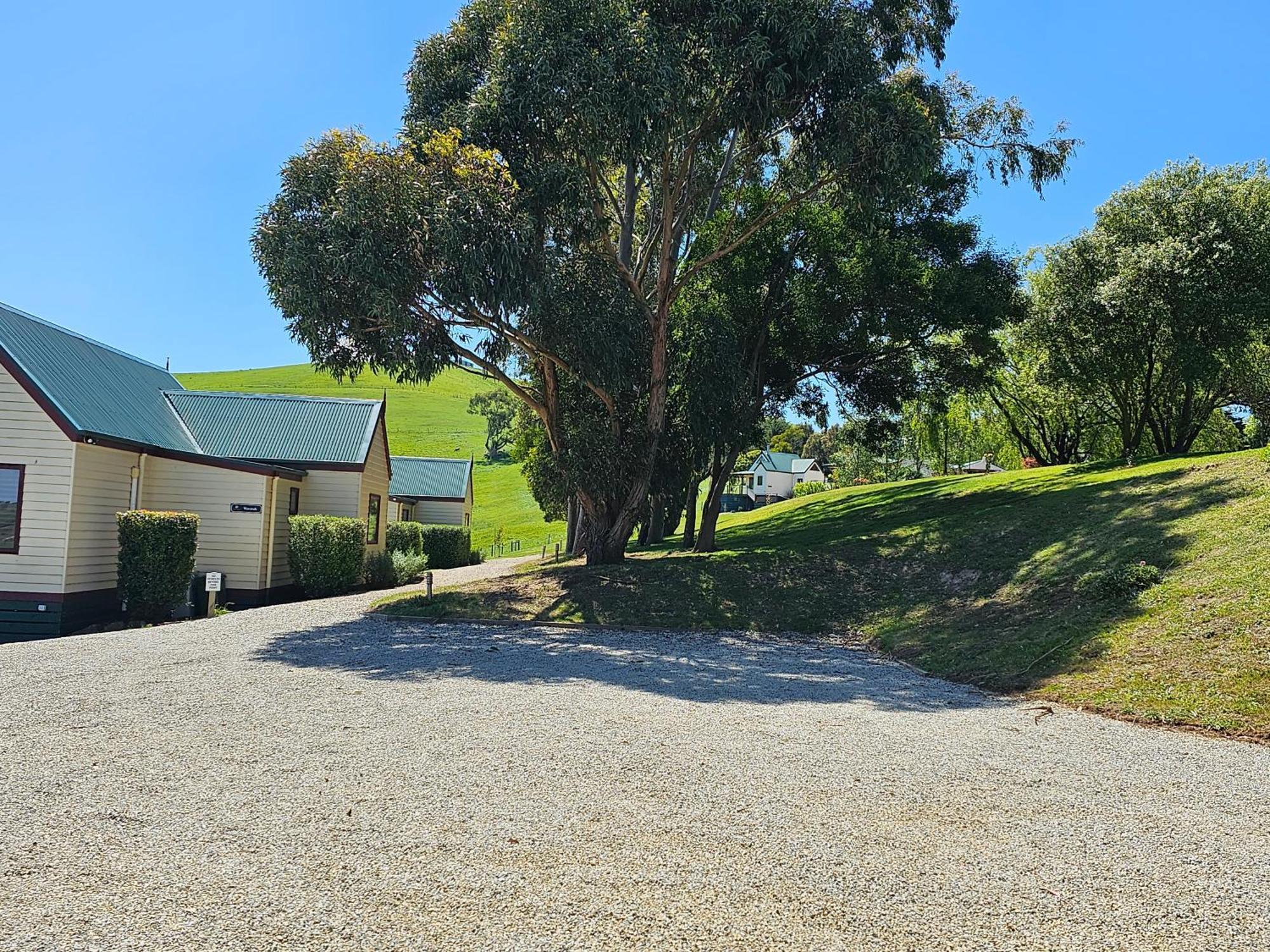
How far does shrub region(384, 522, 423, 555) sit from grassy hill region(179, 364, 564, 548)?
21.1 m

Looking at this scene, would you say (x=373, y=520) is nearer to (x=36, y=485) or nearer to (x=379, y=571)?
(x=379, y=571)

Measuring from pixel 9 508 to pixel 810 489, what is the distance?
2236 inches

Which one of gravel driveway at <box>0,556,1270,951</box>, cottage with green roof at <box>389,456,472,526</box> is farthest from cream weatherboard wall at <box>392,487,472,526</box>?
gravel driveway at <box>0,556,1270,951</box>

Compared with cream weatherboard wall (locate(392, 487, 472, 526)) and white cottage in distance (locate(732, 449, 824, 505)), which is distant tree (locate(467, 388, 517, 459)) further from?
cream weatherboard wall (locate(392, 487, 472, 526))

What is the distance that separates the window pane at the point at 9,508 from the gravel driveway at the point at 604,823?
6763 mm

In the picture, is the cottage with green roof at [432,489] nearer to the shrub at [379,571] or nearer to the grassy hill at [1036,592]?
the shrub at [379,571]

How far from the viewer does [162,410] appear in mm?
19109

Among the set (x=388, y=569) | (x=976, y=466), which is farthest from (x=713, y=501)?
(x=976, y=466)

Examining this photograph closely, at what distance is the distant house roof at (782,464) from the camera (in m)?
77.8

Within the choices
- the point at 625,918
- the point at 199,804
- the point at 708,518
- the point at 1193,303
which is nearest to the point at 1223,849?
the point at 625,918

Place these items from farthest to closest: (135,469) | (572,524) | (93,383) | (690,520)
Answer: (572,524)
(690,520)
(93,383)
(135,469)

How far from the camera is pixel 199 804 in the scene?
14.4ft

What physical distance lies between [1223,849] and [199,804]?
17.6 ft

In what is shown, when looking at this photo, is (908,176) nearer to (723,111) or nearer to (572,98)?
(723,111)
